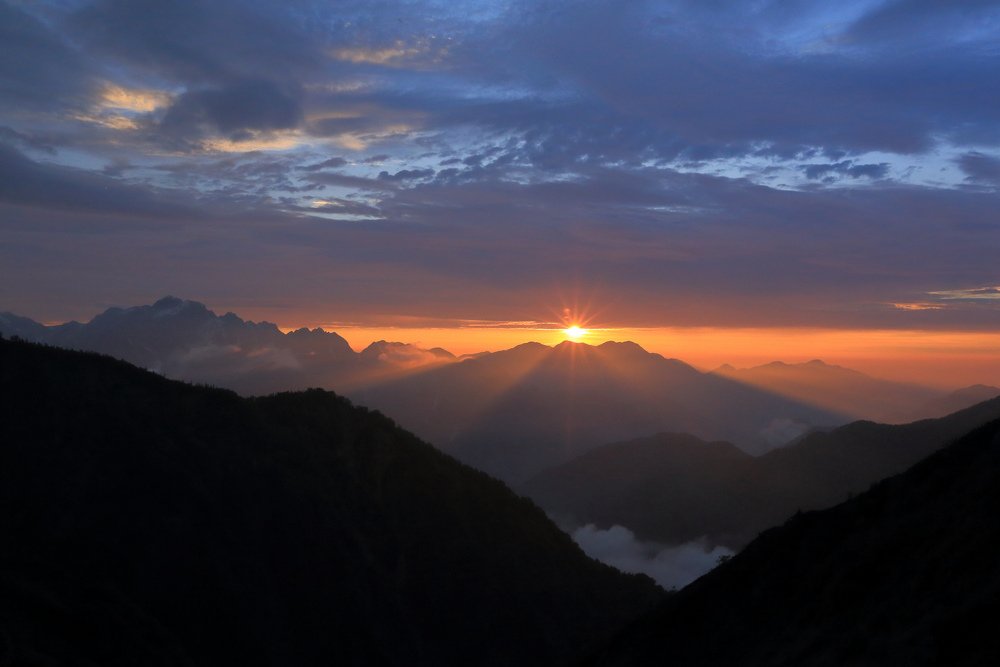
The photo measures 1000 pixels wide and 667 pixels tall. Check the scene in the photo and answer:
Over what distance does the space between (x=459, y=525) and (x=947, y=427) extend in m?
143

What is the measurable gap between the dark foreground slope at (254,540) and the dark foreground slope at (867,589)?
19095 millimetres

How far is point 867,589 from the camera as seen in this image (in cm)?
2100

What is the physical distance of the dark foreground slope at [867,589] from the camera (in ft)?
54.1

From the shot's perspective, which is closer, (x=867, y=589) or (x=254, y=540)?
(x=867, y=589)

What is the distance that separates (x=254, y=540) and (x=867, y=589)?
4852 centimetres

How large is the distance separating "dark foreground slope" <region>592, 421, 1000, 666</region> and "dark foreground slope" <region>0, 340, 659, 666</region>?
19.1m

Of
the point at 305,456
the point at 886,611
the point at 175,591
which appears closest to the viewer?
the point at 886,611

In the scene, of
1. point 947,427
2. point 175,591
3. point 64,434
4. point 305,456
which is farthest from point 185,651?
point 947,427

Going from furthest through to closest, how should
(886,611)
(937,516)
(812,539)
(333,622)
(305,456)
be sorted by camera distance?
(305,456)
(333,622)
(812,539)
(937,516)
(886,611)

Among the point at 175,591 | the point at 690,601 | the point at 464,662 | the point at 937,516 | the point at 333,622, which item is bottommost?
the point at 464,662

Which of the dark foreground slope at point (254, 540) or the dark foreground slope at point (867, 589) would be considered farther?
the dark foreground slope at point (254, 540)

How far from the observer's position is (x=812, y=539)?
2678cm

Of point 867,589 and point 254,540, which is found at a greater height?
point 867,589

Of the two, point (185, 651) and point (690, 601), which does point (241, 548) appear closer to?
point (185, 651)
